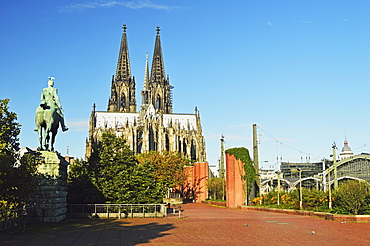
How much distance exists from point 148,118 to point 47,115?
332 ft

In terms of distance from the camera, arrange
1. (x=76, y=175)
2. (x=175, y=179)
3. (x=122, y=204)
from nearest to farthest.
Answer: (x=122, y=204), (x=76, y=175), (x=175, y=179)

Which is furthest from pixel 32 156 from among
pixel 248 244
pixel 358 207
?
pixel 358 207

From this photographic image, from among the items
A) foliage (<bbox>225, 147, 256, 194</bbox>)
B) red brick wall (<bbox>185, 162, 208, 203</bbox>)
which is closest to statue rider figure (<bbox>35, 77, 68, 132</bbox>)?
foliage (<bbox>225, 147, 256, 194</bbox>)

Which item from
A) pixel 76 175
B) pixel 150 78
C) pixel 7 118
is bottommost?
pixel 76 175

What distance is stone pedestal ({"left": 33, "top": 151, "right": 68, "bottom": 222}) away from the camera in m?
19.7

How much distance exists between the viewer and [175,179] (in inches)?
2238

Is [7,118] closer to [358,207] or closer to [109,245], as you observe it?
[109,245]

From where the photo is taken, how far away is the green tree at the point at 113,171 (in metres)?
28.4

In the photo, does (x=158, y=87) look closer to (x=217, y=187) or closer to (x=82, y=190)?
(x=217, y=187)

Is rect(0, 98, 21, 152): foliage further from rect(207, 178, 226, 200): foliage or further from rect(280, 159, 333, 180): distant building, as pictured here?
rect(280, 159, 333, 180): distant building

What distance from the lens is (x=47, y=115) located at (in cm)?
2059

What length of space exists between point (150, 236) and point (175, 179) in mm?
41123

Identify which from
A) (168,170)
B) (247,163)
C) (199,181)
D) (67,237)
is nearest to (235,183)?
(247,163)

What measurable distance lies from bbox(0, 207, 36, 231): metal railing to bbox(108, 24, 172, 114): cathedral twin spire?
117254 mm
